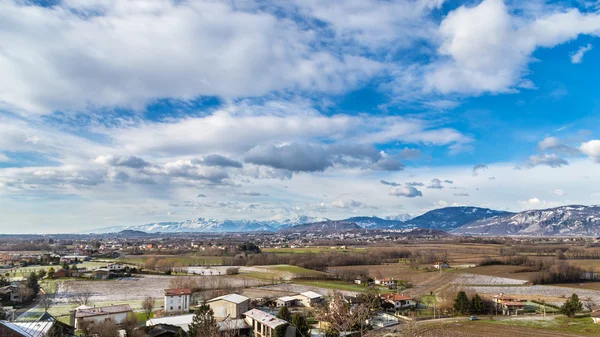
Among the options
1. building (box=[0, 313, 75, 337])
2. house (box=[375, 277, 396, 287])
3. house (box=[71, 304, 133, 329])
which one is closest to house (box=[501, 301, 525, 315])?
house (box=[375, 277, 396, 287])

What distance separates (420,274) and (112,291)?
47.9 metres

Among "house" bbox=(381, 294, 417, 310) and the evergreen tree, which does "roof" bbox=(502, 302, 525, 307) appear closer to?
the evergreen tree

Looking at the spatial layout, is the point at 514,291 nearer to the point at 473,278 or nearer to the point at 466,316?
the point at 473,278

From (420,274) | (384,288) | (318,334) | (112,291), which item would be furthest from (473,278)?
(112,291)

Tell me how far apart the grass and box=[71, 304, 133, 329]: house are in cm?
3015

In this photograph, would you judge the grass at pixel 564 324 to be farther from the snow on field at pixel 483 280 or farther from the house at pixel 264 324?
the snow on field at pixel 483 280

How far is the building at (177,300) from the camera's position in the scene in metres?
38.3

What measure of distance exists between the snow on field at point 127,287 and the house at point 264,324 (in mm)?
22025

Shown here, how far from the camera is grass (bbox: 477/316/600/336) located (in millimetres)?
31950

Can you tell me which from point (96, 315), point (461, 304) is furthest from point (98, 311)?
point (461, 304)

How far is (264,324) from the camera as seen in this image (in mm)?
27656

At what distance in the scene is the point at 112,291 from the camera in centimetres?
5194

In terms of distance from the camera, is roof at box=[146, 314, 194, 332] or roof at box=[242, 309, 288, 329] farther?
roof at box=[146, 314, 194, 332]

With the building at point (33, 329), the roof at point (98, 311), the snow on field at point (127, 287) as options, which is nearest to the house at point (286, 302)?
the snow on field at point (127, 287)
